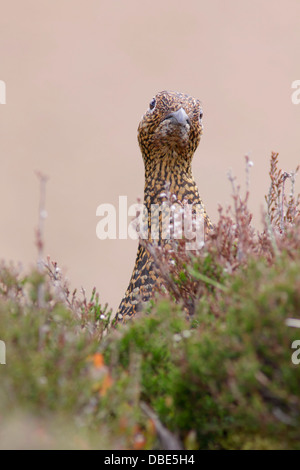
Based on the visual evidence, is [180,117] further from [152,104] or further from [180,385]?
[180,385]

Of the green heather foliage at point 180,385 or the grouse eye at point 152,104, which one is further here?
the grouse eye at point 152,104

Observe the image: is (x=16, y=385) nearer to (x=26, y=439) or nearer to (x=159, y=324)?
(x=26, y=439)

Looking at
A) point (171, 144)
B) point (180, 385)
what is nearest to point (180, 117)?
point (171, 144)

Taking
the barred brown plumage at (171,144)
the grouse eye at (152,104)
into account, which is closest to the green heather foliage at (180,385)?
the barred brown plumage at (171,144)

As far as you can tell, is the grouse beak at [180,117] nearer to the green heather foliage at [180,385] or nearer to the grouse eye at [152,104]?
the grouse eye at [152,104]

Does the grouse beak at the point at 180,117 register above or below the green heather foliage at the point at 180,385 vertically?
A: above

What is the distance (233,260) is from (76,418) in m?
1.24

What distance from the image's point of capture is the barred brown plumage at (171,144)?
14.5 ft

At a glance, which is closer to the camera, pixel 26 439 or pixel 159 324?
pixel 26 439

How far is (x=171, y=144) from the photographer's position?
4512mm

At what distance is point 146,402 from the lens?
235cm

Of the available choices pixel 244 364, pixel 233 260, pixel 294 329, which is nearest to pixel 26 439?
pixel 244 364

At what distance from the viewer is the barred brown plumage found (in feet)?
14.5

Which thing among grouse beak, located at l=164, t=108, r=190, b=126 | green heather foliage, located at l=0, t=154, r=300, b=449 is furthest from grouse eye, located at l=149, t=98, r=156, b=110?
green heather foliage, located at l=0, t=154, r=300, b=449
